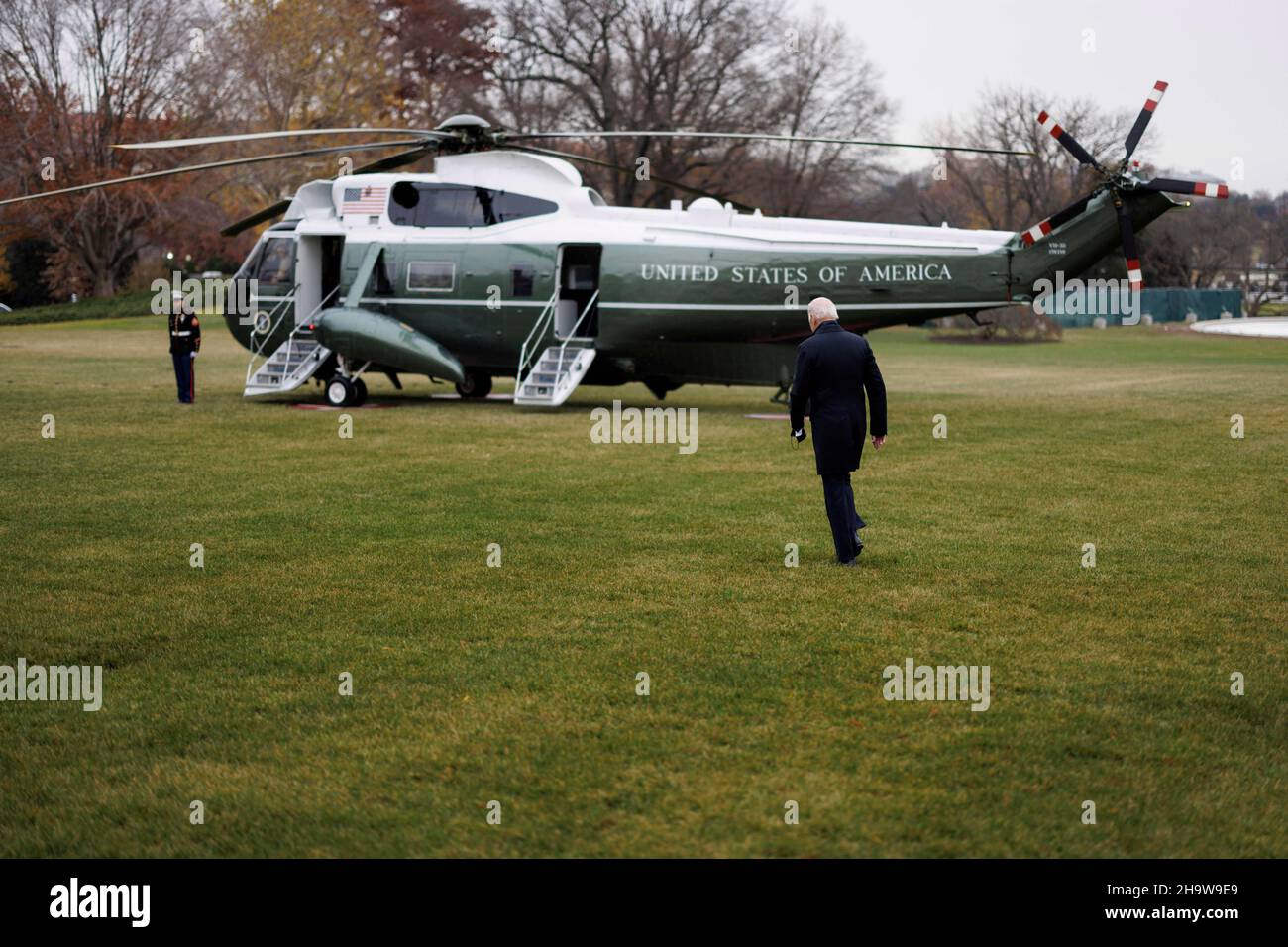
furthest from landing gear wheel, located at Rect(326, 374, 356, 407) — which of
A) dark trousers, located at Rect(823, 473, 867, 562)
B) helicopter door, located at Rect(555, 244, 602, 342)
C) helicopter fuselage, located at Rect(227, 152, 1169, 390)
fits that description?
dark trousers, located at Rect(823, 473, 867, 562)

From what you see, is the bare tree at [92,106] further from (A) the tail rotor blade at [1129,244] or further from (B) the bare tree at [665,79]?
(A) the tail rotor blade at [1129,244]

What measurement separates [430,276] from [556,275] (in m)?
2.58

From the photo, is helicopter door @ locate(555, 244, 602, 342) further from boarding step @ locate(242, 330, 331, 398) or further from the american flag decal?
boarding step @ locate(242, 330, 331, 398)

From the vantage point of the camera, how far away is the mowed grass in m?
5.42

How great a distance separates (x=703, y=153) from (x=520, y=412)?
38.3 m

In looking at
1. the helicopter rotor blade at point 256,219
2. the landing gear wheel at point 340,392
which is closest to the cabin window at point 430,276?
the landing gear wheel at point 340,392

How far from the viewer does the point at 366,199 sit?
23656 mm

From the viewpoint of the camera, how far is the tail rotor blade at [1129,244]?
58.7 feet

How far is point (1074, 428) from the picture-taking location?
66.4ft

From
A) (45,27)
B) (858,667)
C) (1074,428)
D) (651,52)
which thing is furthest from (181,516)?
(45,27)

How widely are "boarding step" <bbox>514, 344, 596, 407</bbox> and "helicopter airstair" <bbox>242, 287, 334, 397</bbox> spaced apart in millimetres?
4134

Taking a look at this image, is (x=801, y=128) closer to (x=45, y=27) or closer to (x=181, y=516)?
(x=45, y=27)

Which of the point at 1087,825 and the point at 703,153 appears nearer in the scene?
the point at 1087,825
